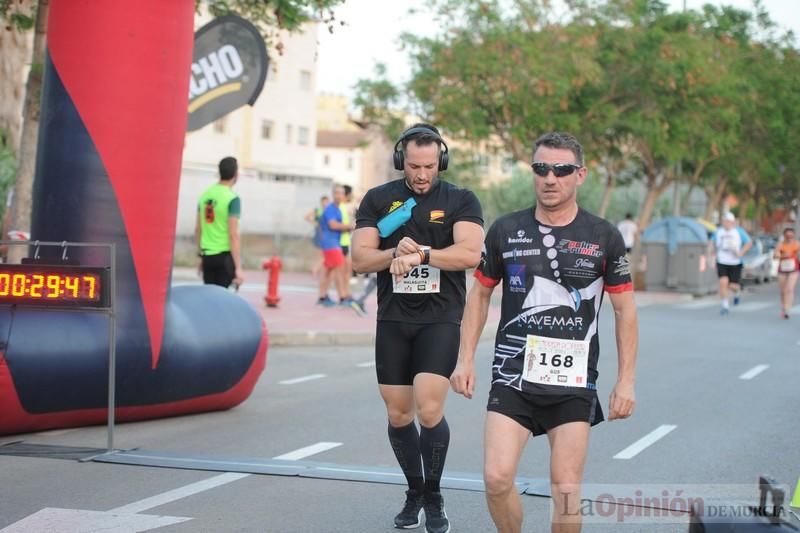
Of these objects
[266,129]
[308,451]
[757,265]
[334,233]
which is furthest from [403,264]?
[266,129]

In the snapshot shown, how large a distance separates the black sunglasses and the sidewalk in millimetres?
10407

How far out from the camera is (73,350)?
8.76 meters

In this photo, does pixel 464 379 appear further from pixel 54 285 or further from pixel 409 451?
pixel 54 285

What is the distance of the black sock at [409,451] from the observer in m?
6.32

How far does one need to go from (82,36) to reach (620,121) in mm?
24416

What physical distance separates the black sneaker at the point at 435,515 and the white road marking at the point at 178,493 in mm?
1520

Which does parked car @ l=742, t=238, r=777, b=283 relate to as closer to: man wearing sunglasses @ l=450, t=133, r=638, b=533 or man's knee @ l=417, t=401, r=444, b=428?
man's knee @ l=417, t=401, r=444, b=428

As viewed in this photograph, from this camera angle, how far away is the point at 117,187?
9.14 meters

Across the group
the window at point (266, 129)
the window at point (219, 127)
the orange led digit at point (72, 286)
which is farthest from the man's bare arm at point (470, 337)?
the window at point (266, 129)

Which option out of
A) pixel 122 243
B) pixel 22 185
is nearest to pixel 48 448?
pixel 122 243

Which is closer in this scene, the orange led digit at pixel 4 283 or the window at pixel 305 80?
the orange led digit at pixel 4 283

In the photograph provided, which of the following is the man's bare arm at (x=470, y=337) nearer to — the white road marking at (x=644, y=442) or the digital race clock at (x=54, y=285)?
the white road marking at (x=644, y=442)

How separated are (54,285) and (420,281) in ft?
10.6

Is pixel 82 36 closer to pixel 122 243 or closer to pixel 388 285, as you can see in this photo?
pixel 122 243
